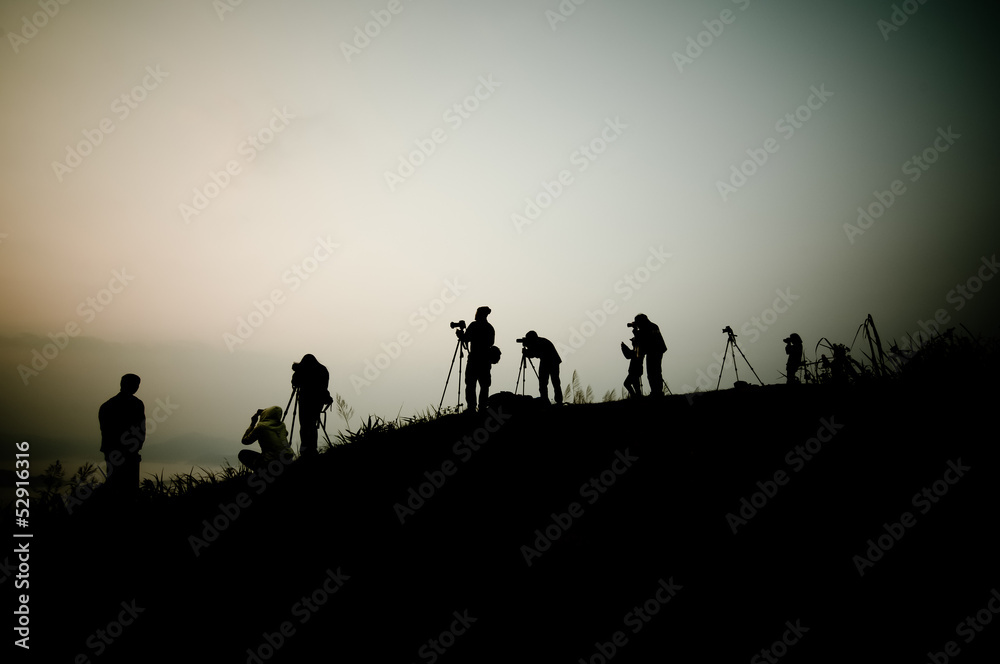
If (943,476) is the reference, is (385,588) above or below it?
above

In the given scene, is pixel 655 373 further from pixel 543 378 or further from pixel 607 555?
pixel 607 555

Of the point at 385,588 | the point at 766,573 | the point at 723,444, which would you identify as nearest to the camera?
the point at 766,573

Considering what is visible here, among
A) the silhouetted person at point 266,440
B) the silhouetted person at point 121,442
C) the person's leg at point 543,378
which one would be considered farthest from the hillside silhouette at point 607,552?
the person's leg at point 543,378

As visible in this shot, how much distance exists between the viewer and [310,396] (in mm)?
7863

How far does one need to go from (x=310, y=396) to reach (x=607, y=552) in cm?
603

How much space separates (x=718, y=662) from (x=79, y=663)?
5.18 metres

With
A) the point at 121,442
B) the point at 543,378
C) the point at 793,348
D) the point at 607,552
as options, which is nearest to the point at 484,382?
the point at 543,378

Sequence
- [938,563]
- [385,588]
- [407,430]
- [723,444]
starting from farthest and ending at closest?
[407,430], [723,444], [385,588], [938,563]

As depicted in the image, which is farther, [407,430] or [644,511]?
[407,430]

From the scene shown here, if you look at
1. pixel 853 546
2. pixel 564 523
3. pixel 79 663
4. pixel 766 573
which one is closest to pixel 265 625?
pixel 79 663

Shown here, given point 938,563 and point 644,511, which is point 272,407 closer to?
point 644,511

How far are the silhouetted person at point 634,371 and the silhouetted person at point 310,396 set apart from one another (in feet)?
20.7

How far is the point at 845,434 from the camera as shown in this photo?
14.3 feet

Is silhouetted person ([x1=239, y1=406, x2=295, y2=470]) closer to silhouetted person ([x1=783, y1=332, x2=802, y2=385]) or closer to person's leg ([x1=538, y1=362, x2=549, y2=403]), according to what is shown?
person's leg ([x1=538, y1=362, x2=549, y2=403])
